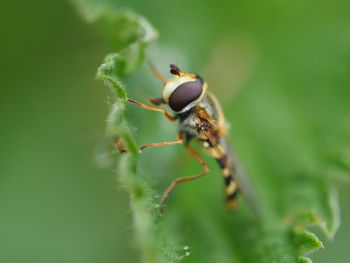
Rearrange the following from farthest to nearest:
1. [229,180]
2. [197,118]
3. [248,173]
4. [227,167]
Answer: [248,173], [229,180], [227,167], [197,118]

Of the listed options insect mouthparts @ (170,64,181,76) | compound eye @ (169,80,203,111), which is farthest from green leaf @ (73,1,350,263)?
compound eye @ (169,80,203,111)

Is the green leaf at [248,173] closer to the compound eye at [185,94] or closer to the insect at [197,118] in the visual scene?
the insect at [197,118]

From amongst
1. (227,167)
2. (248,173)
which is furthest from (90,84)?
(227,167)

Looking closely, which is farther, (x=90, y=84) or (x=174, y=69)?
(x=90, y=84)

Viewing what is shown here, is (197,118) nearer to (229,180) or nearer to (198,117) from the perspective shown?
(198,117)

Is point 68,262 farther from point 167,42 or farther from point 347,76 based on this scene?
point 347,76

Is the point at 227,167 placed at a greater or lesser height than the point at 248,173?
lesser

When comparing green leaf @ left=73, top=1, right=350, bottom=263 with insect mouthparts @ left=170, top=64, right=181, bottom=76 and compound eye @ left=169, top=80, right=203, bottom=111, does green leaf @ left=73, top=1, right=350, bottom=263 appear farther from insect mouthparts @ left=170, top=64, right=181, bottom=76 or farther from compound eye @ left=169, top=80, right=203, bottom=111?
compound eye @ left=169, top=80, right=203, bottom=111

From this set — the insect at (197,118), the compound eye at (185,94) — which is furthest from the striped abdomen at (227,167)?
the compound eye at (185,94)
